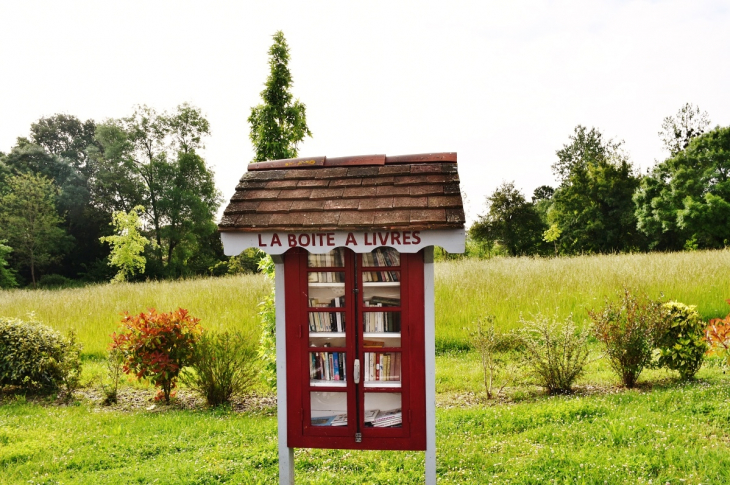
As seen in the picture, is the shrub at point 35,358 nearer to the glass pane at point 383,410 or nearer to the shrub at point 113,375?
the shrub at point 113,375

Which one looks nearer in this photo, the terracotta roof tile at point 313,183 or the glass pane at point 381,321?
the glass pane at point 381,321

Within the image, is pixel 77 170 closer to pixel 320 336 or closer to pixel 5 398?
pixel 5 398

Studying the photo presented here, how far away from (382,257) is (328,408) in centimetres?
156

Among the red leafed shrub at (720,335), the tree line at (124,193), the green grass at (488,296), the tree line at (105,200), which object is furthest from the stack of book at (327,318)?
the tree line at (124,193)

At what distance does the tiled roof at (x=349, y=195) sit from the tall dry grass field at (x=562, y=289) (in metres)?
6.72

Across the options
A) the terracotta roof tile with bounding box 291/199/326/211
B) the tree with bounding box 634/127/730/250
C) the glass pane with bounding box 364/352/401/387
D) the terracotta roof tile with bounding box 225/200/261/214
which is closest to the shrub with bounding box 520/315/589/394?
the glass pane with bounding box 364/352/401/387

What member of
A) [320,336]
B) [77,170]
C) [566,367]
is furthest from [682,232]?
[77,170]

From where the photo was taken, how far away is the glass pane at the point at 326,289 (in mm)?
4746

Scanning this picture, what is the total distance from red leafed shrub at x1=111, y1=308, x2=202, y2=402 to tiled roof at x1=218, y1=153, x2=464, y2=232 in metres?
4.16


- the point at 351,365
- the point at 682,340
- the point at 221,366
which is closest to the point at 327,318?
the point at 351,365

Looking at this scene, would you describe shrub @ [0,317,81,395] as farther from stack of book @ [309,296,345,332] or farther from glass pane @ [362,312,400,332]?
glass pane @ [362,312,400,332]

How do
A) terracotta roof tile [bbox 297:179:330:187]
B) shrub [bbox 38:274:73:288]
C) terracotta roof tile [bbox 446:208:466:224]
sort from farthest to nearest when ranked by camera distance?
shrub [bbox 38:274:73:288] → terracotta roof tile [bbox 297:179:330:187] → terracotta roof tile [bbox 446:208:466:224]

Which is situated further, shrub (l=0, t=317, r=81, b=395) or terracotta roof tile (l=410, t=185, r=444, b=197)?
shrub (l=0, t=317, r=81, b=395)

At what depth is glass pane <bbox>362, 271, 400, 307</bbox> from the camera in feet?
15.4
